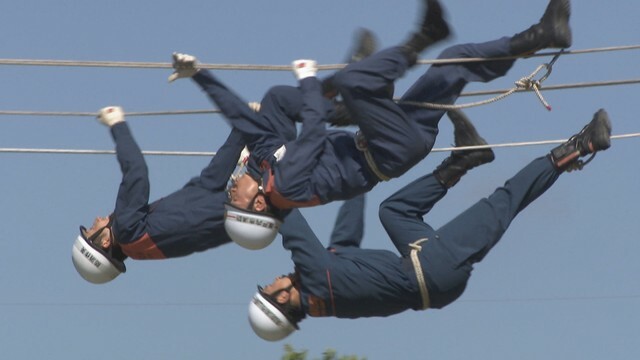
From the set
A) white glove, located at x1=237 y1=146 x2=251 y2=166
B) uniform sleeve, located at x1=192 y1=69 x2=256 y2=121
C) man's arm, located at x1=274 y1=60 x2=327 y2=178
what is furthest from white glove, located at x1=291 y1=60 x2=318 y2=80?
white glove, located at x1=237 y1=146 x2=251 y2=166

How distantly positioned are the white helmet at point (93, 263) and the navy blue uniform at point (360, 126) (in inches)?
48.6

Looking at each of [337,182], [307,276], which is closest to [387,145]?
[337,182]

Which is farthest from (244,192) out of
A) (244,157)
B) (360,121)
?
(360,121)

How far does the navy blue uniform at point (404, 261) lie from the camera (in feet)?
39.5

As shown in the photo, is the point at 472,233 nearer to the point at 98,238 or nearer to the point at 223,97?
the point at 223,97

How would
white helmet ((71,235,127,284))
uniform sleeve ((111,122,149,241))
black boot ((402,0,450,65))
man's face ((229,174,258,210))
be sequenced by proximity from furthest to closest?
white helmet ((71,235,127,284)) → uniform sleeve ((111,122,149,241)) → man's face ((229,174,258,210)) → black boot ((402,0,450,65))

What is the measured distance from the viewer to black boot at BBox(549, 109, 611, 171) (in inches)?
475

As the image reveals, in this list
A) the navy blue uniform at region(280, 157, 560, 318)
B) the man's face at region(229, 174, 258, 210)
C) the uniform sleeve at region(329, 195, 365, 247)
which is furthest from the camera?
the uniform sleeve at region(329, 195, 365, 247)

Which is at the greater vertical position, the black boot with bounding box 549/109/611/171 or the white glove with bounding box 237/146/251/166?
the white glove with bounding box 237/146/251/166

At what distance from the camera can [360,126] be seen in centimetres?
1148

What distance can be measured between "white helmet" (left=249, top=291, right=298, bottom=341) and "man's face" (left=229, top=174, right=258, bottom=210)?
86 centimetres

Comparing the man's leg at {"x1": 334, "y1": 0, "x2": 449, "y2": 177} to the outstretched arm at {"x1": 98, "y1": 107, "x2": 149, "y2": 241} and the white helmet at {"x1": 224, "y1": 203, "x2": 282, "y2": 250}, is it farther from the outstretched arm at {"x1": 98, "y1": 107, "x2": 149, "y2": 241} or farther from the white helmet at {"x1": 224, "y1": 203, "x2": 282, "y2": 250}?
the outstretched arm at {"x1": 98, "y1": 107, "x2": 149, "y2": 241}

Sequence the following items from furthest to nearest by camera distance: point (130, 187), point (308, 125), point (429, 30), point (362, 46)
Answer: point (362, 46) < point (130, 187) < point (429, 30) < point (308, 125)

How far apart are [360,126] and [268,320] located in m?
1.52
